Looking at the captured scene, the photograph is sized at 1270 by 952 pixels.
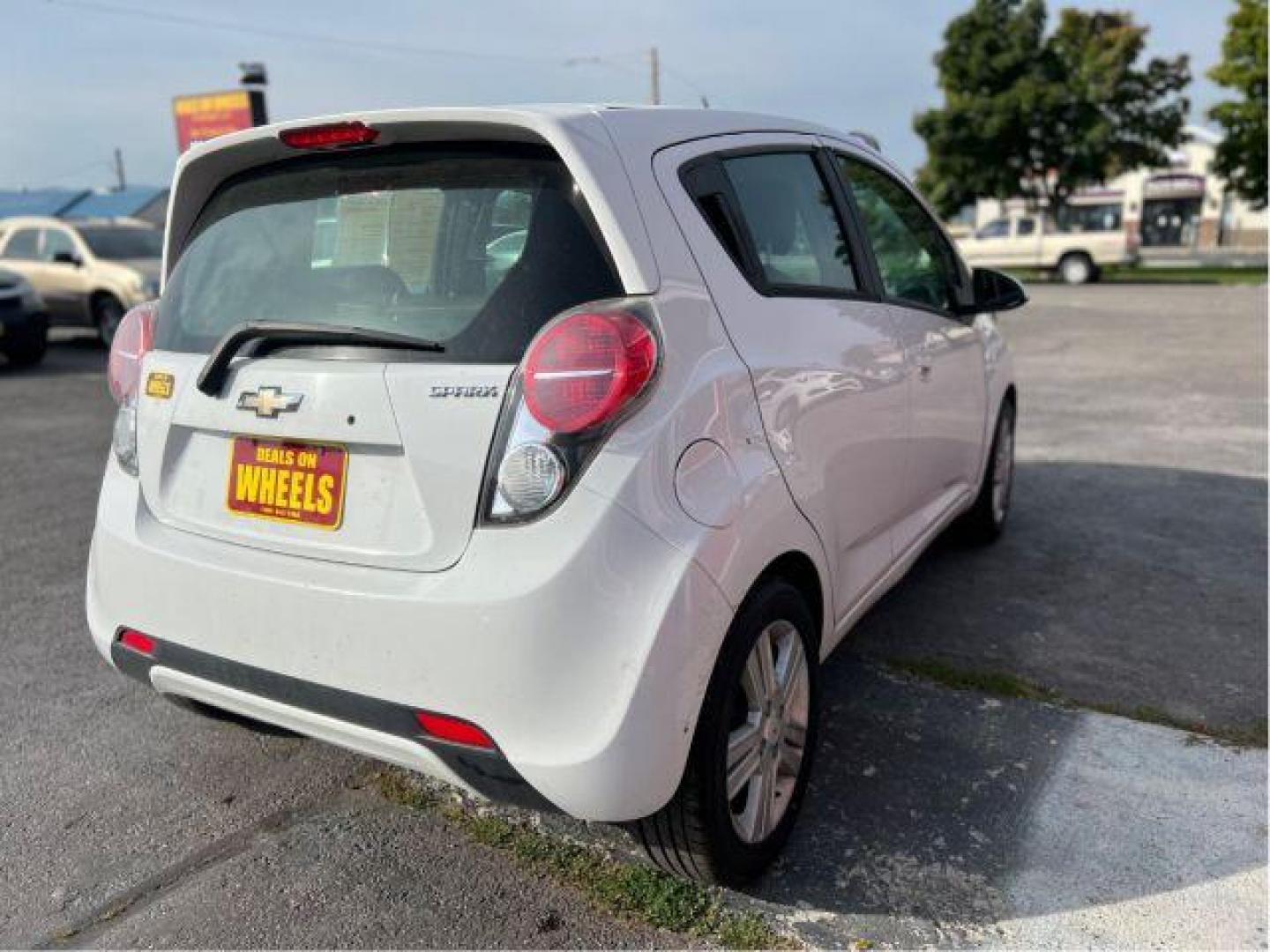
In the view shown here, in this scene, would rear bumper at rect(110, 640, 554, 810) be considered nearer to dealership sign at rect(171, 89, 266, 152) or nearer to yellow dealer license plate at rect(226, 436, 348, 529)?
yellow dealer license plate at rect(226, 436, 348, 529)

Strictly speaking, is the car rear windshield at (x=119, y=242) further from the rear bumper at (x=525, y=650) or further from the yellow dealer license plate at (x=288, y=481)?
the rear bumper at (x=525, y=650)

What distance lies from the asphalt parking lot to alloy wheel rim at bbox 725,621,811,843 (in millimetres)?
184

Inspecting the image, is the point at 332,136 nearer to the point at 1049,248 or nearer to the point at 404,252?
the point at 404,252

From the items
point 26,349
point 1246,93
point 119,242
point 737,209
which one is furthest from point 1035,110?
point 737,209

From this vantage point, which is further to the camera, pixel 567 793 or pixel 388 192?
pixel 388 192

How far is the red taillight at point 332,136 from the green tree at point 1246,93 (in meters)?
30.2

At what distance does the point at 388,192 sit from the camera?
231cm

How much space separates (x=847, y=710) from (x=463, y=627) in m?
1.68

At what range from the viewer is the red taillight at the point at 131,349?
269 cm

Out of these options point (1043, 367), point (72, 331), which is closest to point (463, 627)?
point (1043, 367)

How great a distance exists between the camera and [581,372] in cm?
197

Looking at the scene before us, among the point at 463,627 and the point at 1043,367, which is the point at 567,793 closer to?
the point at 463,627

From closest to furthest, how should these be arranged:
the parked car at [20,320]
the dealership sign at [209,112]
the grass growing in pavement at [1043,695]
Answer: the grass growing in pavement at [1043,695]
the parked car at [20,320]
the dealership sign at [209,112]

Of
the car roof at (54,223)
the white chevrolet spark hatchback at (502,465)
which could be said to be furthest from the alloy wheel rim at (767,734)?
the car roof at (54,223)
